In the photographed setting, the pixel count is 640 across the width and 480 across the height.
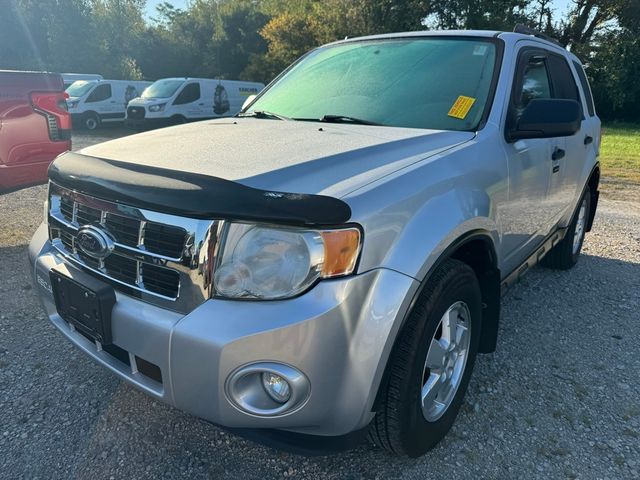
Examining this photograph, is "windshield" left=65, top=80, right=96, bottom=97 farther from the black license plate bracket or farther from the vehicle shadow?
the black license plate bracket

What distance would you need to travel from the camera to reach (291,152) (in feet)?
6.84

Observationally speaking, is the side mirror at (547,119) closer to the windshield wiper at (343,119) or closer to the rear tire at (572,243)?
the windshield wiper at (343,119)

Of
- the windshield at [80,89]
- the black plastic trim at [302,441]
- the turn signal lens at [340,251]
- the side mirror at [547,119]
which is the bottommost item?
the windshield at [80,89]

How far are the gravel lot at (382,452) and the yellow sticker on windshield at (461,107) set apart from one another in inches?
56.3

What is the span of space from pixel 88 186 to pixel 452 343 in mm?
1623

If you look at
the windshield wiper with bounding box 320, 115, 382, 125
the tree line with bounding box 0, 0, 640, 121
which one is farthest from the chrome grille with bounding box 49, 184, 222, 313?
the tree line with bounding box 0, 0, 640, 121

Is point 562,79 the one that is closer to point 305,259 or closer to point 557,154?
point 557,154

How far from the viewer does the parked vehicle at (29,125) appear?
4145mm

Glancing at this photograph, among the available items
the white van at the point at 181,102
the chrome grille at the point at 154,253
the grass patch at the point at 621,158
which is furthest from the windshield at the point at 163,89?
the chrome grille at the point at 154,253

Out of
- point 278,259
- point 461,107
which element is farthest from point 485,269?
point 278,259

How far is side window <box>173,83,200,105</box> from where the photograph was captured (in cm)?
1695

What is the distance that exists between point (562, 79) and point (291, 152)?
8.63 feet

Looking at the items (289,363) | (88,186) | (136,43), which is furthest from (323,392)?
(136,43)

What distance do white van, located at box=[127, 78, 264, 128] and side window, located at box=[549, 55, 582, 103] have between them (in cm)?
1243
